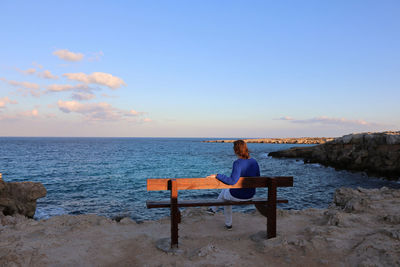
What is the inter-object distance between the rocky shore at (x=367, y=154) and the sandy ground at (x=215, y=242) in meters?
22.4

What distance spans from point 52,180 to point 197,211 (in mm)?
21390

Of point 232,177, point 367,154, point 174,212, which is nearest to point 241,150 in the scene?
point 232,177

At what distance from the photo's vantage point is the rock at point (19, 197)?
10.2 meters

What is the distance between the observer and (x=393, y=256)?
3.96 m

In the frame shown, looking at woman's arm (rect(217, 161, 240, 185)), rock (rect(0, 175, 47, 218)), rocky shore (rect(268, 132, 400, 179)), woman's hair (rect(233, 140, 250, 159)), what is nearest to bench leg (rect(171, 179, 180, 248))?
woman's arm (rect(217, 161, 240, 185))

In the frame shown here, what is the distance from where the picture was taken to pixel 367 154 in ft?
92.5

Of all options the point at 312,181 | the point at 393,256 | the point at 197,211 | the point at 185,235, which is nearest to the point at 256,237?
the point at 185,235

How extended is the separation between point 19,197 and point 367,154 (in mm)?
30907

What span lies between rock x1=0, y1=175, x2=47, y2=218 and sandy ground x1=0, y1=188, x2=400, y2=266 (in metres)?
4.35

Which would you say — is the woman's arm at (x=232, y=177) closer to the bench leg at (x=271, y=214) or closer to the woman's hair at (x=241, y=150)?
the woman's hair at (x=241, y=150)

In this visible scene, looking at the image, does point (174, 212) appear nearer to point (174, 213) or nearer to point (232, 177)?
point (174, 213)

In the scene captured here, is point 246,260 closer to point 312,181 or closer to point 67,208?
point 67,208

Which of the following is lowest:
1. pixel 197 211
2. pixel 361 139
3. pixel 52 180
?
pixel 52 180

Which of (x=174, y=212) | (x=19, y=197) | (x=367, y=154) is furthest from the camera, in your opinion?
(x=367, y=154)
